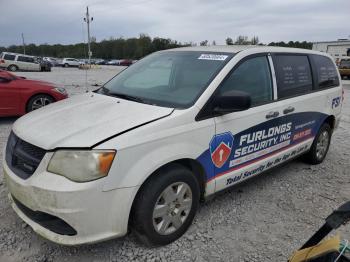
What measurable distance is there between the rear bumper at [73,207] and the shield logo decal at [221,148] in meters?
0.94

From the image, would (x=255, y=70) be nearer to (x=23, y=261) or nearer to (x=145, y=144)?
(x=145, y=144)

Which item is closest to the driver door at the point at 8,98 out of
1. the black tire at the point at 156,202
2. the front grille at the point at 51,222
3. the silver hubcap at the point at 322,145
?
the front grille at the point at 51,222

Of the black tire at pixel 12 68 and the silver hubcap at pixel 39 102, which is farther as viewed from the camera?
the black tire at pixel 12 68

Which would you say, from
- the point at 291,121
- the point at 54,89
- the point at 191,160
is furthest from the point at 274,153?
the point at 54,89

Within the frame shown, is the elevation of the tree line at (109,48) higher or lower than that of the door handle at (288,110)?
higher

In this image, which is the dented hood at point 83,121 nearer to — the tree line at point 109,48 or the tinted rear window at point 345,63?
the tinted rear window at point 345,63

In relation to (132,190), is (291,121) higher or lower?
higher

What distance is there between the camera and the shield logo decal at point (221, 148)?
10.4ft

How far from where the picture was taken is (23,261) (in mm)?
2773

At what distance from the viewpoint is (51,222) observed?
8.56 ft

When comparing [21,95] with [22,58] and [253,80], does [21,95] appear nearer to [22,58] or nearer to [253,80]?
[253,80]

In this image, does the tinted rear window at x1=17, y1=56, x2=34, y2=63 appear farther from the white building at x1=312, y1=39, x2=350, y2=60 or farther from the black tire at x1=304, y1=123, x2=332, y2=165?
the black tire at x1=304, y1=123, x2=332, y2=165

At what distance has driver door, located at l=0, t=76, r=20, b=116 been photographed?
296 inches

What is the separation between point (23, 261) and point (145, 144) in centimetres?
141
